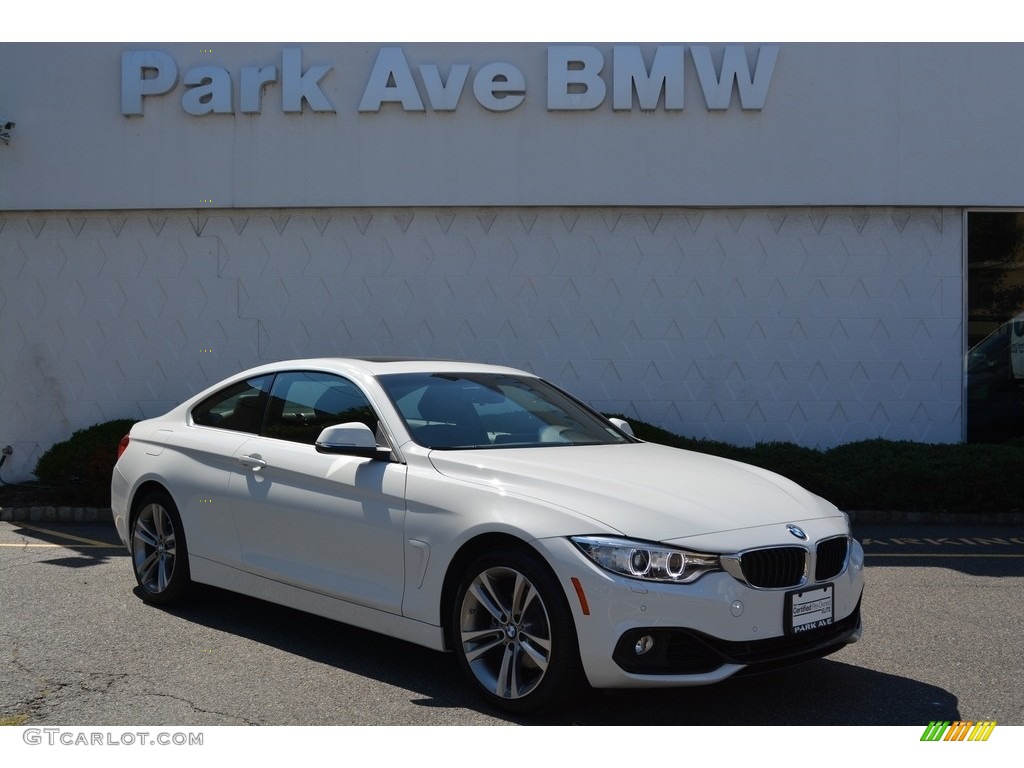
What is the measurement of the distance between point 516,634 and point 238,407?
8.86 ft

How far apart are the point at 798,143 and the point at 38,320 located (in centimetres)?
918

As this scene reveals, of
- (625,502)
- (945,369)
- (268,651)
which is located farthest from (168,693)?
(945,369)

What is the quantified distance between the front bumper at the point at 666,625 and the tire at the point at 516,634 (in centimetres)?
10

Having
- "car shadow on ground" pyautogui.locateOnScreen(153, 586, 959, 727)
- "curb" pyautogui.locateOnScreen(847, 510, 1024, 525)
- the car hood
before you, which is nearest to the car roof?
the car hood

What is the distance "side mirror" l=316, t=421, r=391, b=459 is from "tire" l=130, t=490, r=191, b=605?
5.50ft

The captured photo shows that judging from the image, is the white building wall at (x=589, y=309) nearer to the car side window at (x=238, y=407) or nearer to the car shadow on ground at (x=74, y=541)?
the car shadow on ground at (x=74, y=541)

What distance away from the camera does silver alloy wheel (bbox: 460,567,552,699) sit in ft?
15.2

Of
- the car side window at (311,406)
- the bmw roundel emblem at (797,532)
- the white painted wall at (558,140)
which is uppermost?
the white painted wall at (558,140)

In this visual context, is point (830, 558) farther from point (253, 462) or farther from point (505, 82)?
point (505, 82)

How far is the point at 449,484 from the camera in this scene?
511 centimetres

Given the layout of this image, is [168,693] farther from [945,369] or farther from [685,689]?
[945,369]

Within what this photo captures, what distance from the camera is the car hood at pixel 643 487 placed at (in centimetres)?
462
